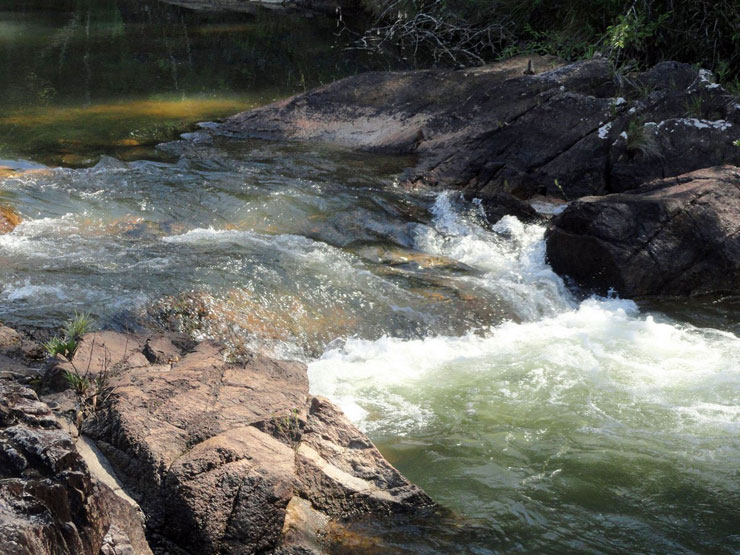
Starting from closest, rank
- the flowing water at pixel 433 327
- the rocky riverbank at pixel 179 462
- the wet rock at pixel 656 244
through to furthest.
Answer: the rocky riverbank at pixel 179 462, the flowing water at pixel 433 327, the wet rock at pixel 656 244

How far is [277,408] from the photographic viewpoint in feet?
12.9

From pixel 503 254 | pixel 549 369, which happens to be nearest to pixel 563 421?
pixel 549 369

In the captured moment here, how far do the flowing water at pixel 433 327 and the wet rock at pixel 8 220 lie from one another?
14 cm

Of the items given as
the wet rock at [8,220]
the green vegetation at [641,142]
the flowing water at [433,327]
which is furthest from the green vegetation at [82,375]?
the green vegetation at [641,142]

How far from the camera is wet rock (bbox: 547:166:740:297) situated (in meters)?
6.89

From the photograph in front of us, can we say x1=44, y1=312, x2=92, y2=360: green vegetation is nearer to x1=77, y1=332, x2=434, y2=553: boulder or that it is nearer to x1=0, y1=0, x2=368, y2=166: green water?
x1=77, y1=332, x2=434, y2=553: boulder

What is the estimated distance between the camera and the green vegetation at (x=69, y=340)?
14.1 feet

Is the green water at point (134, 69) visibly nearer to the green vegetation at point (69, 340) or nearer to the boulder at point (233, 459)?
the green vegetation at point (69, 340)

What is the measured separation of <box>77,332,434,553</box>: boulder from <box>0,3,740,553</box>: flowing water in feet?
0.84

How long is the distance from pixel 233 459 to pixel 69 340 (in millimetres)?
1514

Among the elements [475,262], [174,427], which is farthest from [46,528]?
[475,262]

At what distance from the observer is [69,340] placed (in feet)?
14.5

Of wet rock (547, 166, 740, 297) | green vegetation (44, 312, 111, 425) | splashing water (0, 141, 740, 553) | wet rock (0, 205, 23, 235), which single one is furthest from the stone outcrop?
green vegetation (44, 312, 111, 425)

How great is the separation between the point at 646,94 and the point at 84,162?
6.24 m
